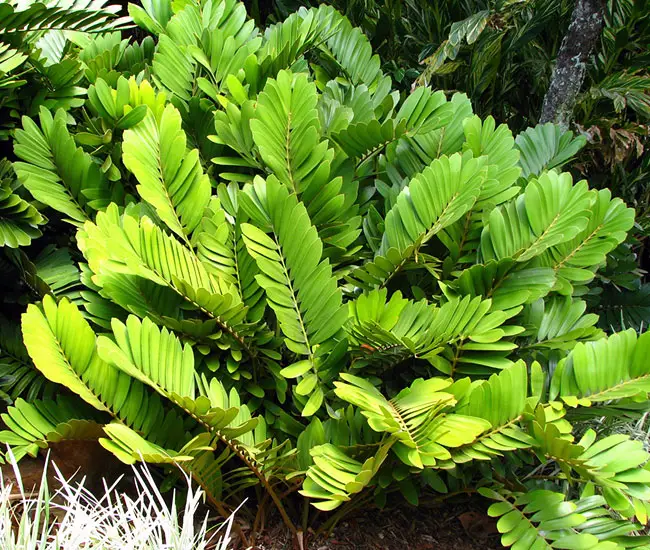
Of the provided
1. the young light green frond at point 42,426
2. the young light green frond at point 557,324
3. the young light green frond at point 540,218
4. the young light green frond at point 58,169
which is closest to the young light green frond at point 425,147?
the young light green frond at point 540,218

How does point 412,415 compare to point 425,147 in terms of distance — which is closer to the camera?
point 412,415

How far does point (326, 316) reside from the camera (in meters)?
1.70

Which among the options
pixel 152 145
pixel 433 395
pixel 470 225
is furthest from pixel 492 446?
pixel 152 145

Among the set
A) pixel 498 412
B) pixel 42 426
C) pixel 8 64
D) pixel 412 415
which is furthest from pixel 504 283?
pixel 8 64

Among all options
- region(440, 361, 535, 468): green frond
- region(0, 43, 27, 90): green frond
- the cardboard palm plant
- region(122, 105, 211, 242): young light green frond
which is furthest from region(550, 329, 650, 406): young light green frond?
region(0, 43, 27, 90): green frond

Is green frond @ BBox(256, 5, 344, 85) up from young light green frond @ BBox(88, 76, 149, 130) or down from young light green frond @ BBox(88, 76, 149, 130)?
up

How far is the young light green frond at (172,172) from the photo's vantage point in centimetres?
182

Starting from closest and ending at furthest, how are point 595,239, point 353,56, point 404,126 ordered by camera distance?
point 595,239, point 404,126, point 353,56

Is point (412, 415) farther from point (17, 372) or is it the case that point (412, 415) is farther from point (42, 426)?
point (17, 372)

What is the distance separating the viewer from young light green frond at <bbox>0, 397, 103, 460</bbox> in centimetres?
152

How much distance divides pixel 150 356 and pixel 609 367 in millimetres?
1070

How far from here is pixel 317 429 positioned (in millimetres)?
1612

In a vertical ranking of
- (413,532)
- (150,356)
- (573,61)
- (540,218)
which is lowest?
(413,532)

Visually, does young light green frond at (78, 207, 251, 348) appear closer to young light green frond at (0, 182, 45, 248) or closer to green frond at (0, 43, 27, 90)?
young light green frond at (0, 182, 45, 248)
